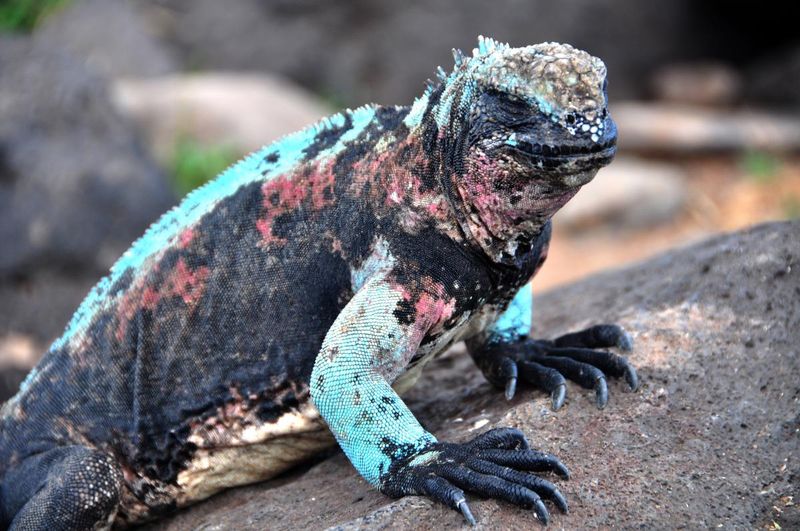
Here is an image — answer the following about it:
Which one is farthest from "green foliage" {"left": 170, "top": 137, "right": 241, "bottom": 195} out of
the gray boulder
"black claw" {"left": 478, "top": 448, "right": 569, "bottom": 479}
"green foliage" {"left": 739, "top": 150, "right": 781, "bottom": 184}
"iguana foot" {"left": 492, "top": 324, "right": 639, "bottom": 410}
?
"black claw" {"left": 478, "top": 448, "right": 569, "bottom": 479}

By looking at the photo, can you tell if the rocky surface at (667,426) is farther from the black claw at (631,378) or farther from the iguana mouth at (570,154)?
the iguana mouth at (570,154)

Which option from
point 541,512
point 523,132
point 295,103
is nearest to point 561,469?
point 541,512

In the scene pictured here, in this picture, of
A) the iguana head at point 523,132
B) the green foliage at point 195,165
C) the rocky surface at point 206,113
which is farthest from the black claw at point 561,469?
the rocky surface at point 206,113

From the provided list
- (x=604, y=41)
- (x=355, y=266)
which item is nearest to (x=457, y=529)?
(x=355, y=266)

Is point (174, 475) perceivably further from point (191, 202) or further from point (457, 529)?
point (457, 529)

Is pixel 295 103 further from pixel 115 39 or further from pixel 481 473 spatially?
pixel 481 473

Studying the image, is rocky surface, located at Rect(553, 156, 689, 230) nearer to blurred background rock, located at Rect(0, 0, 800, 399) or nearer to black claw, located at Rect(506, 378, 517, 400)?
blurred background rock, located at Rect(0, 0, 800, 399)
